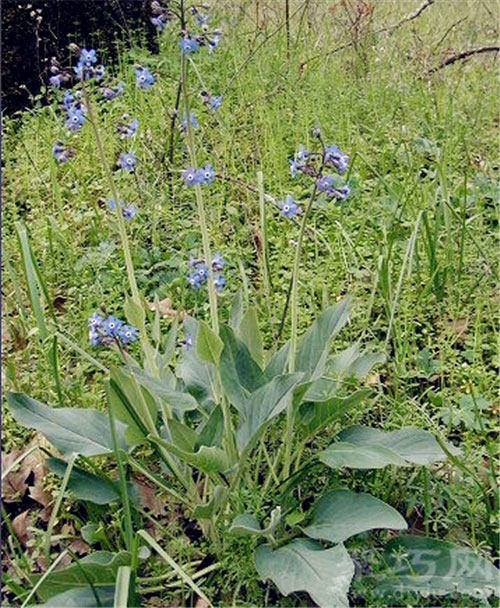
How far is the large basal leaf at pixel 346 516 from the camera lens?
1676 mm

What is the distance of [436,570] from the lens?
1734 mm

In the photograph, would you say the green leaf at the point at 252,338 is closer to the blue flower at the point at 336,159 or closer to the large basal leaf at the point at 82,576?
the blue flower at the point at 336,159

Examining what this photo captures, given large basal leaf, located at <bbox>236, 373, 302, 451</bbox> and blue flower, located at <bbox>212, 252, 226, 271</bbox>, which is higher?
blue flower, located at <bbox>212, 252, 226, 271</bbox>

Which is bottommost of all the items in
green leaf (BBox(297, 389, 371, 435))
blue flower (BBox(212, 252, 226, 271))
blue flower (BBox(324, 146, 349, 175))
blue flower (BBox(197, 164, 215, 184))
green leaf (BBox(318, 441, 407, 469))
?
green leaf (BBox(318, 441, 407, 469))

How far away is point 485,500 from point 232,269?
4.62 feet

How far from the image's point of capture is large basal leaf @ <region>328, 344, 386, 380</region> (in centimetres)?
203

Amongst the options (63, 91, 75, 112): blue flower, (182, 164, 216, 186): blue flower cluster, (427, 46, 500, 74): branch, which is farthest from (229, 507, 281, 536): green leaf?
(427, 46, 500, 74): branch

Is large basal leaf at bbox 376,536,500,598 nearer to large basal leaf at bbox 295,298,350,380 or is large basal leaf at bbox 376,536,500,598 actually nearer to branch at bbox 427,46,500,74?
large basal leaf at bbox 295,298,350,380

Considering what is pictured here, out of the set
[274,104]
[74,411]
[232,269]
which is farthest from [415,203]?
[74,411]

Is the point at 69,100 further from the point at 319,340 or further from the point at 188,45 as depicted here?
the point at 319,340

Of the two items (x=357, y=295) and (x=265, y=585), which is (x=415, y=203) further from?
(x=265, y=585)

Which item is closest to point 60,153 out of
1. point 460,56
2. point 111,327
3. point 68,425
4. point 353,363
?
point 111,327

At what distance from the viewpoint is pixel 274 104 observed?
386 cm

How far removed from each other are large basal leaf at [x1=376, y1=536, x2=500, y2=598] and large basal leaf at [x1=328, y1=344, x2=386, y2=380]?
44 centimetres
